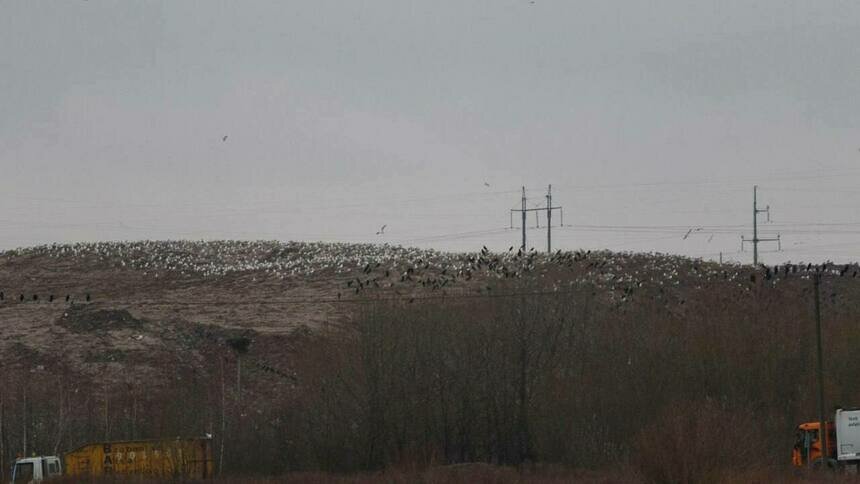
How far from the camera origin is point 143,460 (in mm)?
40062

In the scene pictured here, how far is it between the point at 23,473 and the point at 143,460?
4562 millimetres

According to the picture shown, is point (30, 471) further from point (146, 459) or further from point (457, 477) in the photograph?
point (457, 477)

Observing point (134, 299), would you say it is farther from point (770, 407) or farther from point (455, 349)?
point (770, 407)

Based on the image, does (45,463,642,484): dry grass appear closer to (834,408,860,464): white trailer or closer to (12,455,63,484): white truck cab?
(12,455,63,484): white truck cab

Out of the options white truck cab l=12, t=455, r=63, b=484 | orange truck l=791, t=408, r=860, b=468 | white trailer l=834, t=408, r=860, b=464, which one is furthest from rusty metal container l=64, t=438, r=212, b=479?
white trailer l=834, t=408, r=860, b=464

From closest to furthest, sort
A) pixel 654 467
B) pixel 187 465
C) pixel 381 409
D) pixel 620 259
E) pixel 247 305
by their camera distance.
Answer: pixel 654 467
pixel 187 465
pixel 381 409
pixel 247 305
pixel 620 259

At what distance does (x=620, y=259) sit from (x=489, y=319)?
3462cm

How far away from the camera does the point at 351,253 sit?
89875 millimetres

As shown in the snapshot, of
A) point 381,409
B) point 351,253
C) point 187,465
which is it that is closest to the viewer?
point 187,465

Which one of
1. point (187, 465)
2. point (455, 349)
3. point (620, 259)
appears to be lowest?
point (187, 465)

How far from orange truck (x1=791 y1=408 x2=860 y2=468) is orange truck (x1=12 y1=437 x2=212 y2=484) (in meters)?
19.1

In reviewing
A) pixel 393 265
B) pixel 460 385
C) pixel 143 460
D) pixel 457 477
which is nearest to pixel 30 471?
pixel 143 460

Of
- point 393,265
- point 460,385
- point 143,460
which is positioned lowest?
point 143,460

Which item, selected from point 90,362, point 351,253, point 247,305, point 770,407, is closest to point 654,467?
point 770,407
